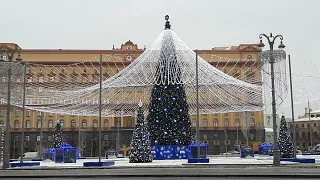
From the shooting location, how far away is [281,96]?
2883cm

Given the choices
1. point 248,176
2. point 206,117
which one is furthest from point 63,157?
point 206,117

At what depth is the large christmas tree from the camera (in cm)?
3353

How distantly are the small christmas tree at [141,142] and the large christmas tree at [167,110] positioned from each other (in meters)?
2.73

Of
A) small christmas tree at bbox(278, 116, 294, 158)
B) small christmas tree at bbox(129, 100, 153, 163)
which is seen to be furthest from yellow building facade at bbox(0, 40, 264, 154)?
small christmas tree at bbox(129, 100, 153, 163)

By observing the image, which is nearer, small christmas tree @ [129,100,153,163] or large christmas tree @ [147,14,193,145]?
small christmas tree @ [129,100,153,163]

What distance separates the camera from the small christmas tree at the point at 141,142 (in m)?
30.7

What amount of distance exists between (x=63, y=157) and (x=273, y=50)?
17802mm

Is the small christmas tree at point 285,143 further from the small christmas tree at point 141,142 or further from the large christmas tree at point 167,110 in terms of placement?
the small christmas tree at point 141,142

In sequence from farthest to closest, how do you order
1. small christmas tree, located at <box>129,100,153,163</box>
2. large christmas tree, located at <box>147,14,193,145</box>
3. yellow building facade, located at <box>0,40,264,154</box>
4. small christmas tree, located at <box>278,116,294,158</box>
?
yellow building facade, located at <box>0,40,264,154</box> < large christmas tree, located at <box>147,14,193,145</box> < small christmas tree, located at <box>278,116,294,158</box> < small christmas tree, located at <box>129,100,153,163</box>

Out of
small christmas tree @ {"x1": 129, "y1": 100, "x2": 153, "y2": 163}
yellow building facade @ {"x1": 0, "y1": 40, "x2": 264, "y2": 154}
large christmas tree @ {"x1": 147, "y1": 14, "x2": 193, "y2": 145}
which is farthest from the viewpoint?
yellow building facade @ {"x1": 0, "y1": 40, "x2": 264, "y2": 154}

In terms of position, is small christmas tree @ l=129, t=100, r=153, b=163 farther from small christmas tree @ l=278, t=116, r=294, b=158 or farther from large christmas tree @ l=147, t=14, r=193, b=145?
small christmas tree @ l=278, t=116, r=294, b=158

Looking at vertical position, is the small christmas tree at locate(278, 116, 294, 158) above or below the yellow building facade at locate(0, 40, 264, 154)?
below

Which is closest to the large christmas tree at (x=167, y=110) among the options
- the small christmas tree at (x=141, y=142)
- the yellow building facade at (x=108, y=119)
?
the small christmas tree at (x=141, y=142)

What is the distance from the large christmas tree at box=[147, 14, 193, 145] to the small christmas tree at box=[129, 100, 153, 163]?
2.73m
